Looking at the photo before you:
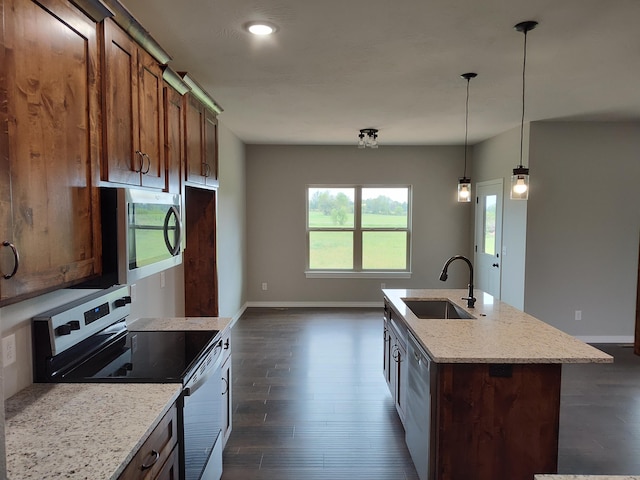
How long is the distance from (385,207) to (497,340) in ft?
15.6

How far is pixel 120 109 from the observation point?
170 cm

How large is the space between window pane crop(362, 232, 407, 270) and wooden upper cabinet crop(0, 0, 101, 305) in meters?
5.57

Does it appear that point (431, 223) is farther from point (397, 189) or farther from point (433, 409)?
point (433, 409)

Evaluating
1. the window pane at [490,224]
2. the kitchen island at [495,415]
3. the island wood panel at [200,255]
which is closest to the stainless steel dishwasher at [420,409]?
the kitchen island at [495,415]

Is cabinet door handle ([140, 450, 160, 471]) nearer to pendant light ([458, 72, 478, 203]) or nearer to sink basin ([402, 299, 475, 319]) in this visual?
sink basin ([402, 299, 475, 319])

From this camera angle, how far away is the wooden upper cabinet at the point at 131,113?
1607mm

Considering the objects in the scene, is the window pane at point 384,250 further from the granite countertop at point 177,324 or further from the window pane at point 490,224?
the granite countertop at point 177,324

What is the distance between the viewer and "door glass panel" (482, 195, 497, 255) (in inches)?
230

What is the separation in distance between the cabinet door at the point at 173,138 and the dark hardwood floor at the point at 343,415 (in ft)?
5.82

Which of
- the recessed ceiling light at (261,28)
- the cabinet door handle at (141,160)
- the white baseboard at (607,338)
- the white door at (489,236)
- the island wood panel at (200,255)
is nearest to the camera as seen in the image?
the cabinet door handle at (141,160)

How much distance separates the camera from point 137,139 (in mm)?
1847

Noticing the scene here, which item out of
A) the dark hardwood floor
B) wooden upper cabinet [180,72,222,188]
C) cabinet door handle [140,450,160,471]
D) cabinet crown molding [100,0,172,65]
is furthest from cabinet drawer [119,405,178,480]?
cabinet crown molding [100,0,172,65]

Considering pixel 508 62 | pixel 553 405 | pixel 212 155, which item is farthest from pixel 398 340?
pixel 508 62

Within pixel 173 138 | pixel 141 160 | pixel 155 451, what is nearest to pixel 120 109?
pixel 141 160
